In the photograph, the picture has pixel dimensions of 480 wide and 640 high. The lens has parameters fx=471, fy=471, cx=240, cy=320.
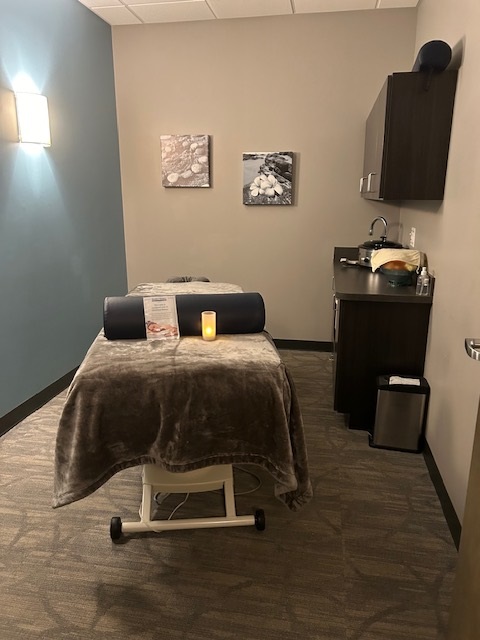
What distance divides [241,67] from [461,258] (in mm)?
2550

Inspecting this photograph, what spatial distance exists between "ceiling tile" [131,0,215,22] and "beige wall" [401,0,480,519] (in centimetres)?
171

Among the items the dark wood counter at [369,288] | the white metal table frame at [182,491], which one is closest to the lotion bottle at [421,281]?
the dark wood counter at [369,288]

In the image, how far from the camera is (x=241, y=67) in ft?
12.0

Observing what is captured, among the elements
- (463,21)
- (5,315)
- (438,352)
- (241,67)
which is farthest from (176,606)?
(241,67)

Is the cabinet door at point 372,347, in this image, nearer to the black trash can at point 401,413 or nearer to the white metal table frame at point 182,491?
the black trash can at point 401,413

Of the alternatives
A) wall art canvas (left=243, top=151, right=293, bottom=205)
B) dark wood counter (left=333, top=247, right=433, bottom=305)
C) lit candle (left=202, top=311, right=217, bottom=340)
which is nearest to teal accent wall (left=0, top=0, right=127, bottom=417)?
wall art canvas (left=243, top=151, right=293, bottom=205)

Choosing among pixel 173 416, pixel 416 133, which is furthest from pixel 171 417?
pixel 416 133

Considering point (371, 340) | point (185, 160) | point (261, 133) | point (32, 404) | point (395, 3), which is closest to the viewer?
point (371, 340)

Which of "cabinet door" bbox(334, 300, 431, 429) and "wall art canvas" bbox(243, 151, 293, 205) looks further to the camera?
"wall art canvas" bbox(243, 151, 293, 205)

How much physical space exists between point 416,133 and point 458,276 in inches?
32.1

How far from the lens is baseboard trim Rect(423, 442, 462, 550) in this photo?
1.88m

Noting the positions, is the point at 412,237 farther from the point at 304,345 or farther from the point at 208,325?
A: the point at 208,325

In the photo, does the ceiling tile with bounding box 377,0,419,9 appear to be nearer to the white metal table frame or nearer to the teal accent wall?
the teal accent wall

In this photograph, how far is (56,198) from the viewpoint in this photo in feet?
10.2
